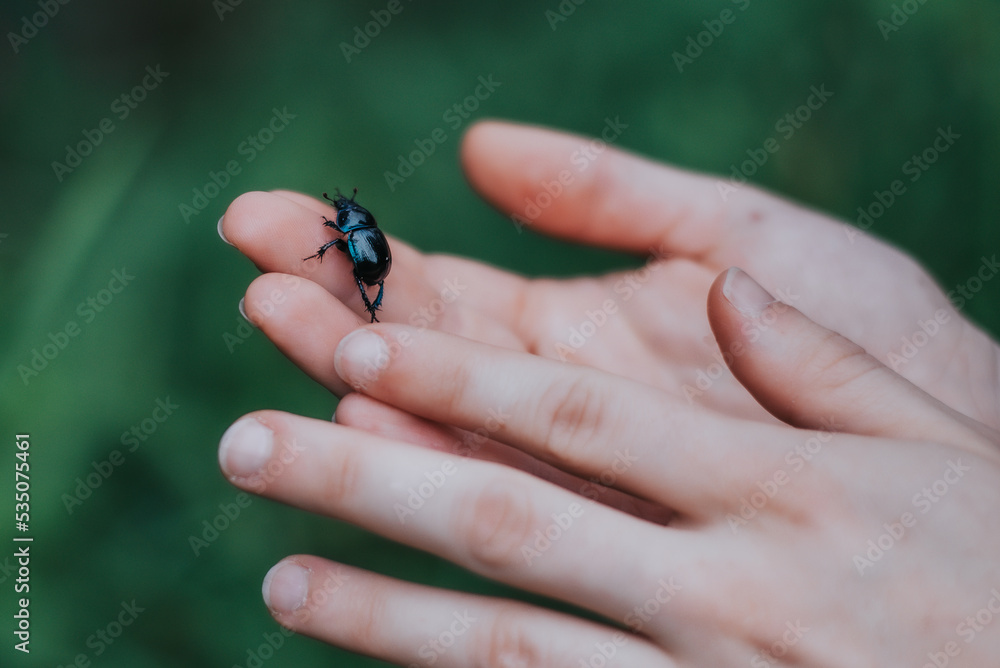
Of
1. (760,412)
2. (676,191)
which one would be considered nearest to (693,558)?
(760,412)

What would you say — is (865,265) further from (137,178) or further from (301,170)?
(137,178)

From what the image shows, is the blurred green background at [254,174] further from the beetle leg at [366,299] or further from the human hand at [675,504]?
the human hand at [675,504]

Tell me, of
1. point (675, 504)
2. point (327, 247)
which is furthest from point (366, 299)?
point (675, 504)

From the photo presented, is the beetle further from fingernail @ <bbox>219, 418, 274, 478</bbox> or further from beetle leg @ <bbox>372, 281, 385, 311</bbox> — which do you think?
fingernail @ <bbox>219, 418, 274, 478</bbox>

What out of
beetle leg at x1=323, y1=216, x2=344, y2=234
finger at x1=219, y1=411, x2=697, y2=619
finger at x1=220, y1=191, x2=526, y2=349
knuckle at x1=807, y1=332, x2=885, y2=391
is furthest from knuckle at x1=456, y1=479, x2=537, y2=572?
beetle leg at x1=323, y1=216, x2=344, y2=234

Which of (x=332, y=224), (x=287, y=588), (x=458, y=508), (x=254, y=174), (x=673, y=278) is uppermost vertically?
(x=673, y=278)

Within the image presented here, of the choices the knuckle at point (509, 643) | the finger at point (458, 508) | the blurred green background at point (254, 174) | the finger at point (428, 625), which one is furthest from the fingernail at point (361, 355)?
the blurred green background at point (254, 174)

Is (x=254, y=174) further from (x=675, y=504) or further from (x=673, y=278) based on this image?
(x=675, y=504)
